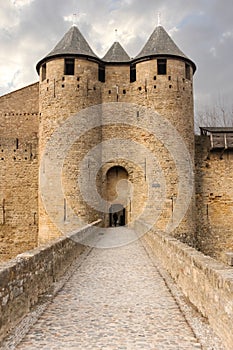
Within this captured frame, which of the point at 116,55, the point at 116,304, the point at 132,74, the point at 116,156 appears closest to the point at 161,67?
the point at 132,74

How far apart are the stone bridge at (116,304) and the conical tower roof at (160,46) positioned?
40.2 ft

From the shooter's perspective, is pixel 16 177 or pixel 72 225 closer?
pixel 72 225

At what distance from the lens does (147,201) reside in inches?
667

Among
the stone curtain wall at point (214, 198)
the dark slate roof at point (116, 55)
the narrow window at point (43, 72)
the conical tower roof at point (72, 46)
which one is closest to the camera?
the conical tower roof at point (72, 46)

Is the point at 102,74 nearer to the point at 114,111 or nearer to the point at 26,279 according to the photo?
the point at 114,111

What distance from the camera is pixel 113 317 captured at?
4746 mm

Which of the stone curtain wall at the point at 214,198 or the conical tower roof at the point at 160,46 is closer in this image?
the conical tower roof at the point at 160,46

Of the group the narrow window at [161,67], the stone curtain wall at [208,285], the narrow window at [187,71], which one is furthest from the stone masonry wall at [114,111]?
the stone curtain wall at [208,285]

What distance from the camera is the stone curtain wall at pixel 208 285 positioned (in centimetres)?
358

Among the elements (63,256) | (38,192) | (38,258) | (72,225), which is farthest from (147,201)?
(38,258)

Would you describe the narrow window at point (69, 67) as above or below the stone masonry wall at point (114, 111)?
above

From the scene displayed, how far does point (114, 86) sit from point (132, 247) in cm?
911

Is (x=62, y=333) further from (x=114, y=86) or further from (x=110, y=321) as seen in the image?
(x=114, y=86)

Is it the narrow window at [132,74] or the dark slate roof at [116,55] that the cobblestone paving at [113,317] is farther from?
the dark slate roof at [116,55]
